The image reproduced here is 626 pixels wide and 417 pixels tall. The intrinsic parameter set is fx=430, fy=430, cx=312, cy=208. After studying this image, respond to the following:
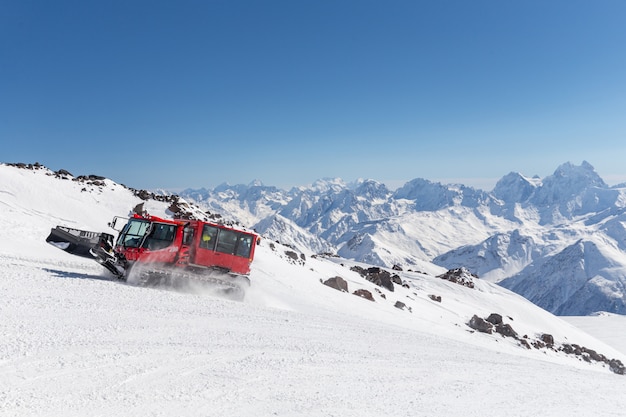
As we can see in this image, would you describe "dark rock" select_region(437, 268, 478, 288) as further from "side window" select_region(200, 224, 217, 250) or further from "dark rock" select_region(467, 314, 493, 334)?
"side window" select_region(200, 224, 217, 250)

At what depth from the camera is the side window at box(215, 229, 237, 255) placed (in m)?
17.9

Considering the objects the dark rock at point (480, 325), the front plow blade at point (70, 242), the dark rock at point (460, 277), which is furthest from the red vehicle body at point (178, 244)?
the dark rock at point (460, 277)

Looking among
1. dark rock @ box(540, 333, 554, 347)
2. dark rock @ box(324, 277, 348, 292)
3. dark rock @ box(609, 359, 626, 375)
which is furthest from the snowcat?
dark rock @ box(609, 359, 626, 375)

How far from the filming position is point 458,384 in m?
8.84

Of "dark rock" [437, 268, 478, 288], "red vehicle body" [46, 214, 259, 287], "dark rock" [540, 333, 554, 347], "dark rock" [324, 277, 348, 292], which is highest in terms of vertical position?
"dark rock" [437, 268, 478, 288]

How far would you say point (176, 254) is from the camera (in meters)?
16.9

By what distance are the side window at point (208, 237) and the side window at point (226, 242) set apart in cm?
22

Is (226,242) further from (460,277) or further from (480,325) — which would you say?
(460,277)

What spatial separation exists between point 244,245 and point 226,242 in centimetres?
88

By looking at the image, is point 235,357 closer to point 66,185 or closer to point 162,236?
point 162,236

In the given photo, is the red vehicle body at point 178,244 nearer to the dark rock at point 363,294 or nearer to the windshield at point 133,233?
the windshield at point 133,233

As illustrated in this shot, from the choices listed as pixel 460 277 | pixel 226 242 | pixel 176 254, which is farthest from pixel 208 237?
pixel 460 277

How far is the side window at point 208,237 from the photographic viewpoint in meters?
17.5

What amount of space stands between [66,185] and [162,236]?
86.3 ft
